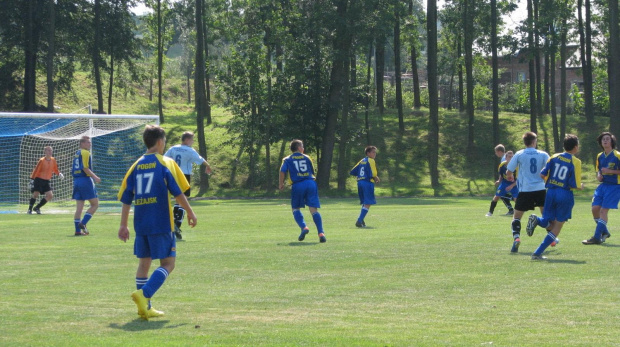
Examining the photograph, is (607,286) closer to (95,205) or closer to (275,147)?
(95,205)

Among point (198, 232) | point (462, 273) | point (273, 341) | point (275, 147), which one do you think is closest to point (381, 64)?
point (275, 147)

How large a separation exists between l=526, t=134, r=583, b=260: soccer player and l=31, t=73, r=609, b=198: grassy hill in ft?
96.8

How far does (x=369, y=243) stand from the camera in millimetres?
15359

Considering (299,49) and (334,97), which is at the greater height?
(299,49)

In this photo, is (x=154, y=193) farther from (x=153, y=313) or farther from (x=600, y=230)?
(x=600, y=230)

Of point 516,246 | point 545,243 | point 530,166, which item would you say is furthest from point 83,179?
point 545,243

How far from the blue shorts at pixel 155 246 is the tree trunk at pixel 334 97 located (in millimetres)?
34305

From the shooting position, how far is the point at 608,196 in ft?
48.9

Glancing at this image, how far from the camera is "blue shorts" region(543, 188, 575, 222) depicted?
12555 millimetres

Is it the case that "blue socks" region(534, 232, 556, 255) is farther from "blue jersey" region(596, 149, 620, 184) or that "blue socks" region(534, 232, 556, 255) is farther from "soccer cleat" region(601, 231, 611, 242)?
"blue jersey" region(596, 149, 620, 184)

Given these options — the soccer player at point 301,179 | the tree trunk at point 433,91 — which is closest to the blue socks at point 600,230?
the soccer player at point 301,179

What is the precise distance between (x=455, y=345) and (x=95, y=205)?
13.5 metres

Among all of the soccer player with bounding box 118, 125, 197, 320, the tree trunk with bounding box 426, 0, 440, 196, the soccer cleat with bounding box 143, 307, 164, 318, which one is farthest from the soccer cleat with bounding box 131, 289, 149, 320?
the tree trunk with bounding box 426, 0, 440, 196

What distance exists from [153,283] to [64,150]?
27550mm
